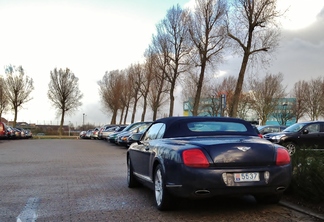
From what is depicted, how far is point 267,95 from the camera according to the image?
5428cm

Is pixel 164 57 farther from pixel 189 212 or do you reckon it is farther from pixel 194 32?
pixel 189 212

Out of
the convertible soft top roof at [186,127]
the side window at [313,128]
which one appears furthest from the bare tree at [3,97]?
the convertible soft top roof at [186,127]

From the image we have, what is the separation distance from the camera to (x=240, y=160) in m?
5.55

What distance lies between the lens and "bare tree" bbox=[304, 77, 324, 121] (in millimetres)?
53056

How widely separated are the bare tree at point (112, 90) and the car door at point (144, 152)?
5386 centimetres

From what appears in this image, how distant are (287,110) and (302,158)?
174 ft

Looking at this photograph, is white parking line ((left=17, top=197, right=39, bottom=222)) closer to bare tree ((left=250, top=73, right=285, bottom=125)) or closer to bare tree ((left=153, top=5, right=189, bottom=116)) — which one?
bare tree ((left=153, top=5, right=189, bottom=116))

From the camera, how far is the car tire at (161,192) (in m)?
6.01

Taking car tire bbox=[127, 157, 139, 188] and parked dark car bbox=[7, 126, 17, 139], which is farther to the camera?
parked dark car bbox=[7, 126, 17, 139]

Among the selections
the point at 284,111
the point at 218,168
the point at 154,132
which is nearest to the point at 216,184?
the point at 218,168

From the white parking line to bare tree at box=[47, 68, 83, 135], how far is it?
192 feet

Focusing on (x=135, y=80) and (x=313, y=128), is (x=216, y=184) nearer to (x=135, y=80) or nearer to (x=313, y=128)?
(x=313, y=128)

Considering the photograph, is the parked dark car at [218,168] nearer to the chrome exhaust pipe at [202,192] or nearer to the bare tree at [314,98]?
the chrome exhaust pipe at [202,192]

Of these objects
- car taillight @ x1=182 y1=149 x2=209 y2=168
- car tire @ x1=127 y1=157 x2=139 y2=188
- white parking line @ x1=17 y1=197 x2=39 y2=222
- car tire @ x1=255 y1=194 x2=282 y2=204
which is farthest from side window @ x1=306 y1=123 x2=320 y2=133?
white parking line @ x1=17 y1=197 x2=39 y2=222
